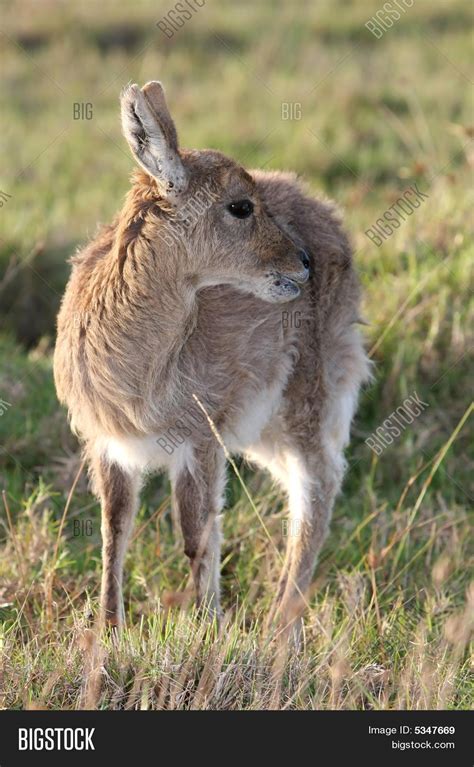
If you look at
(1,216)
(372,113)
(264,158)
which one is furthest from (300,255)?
(372,113)

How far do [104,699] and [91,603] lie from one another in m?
0.83

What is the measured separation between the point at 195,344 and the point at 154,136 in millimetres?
909

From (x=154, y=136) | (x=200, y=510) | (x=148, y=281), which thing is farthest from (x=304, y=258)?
(x=200, y=510)

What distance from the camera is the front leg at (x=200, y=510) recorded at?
460 cm

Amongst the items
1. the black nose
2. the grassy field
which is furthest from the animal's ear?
the grassy field

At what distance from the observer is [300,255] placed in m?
4.59

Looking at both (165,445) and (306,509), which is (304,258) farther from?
(306,509)

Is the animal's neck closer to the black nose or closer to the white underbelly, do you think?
the white underbelly

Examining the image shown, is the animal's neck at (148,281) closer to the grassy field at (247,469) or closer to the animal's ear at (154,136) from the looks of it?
the animal's ear at (154,136)

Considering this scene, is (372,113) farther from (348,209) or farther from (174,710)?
(174,710)

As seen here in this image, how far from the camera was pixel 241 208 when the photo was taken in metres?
4.45

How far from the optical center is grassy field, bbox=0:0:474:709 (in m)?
3.98

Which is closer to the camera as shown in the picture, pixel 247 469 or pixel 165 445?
pixel 165 445

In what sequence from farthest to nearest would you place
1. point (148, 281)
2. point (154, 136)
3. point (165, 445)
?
point (165, 445) < point (148, 281) < point (154, 136)
